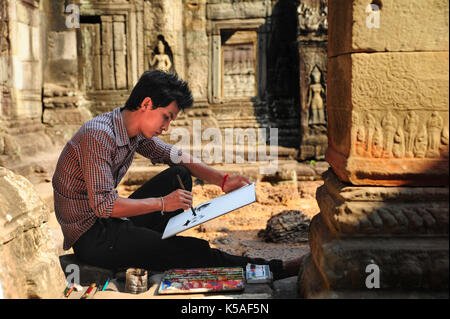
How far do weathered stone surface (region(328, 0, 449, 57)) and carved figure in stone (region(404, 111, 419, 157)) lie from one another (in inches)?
12.0

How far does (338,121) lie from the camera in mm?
2248

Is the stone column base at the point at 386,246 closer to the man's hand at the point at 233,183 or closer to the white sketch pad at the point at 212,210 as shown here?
the white sketch pad at the point at 212,210

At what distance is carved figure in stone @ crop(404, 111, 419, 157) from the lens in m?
2.00

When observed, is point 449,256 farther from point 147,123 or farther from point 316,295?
point 147,123

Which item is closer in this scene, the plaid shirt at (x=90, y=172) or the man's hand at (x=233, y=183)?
the plaid shirt at (x=90, y=172)

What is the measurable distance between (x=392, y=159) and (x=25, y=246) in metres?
1.90

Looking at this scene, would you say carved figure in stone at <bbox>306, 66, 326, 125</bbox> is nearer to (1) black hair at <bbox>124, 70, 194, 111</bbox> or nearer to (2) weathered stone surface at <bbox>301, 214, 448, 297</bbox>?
(1) black hair at <bbox>124, 70, 194, 111</bbox>

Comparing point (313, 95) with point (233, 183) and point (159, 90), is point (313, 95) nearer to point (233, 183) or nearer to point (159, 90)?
point (233, 183)

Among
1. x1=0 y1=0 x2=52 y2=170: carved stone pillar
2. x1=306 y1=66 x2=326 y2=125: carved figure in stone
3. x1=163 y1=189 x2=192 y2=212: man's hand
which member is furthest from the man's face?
x1=306 y1=66 x2=326 y2=125: carved figure in stone

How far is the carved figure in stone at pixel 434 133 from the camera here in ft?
6.54

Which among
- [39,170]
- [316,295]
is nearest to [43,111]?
[39,170]

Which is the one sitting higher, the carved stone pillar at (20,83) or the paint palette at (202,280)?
the carved stone pillar at (20,83)

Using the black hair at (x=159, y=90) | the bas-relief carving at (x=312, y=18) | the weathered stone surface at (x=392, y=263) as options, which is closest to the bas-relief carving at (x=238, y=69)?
the bas-relief carving at (x=312, y=18)

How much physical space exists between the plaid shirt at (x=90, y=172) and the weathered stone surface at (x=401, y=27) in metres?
1.47
